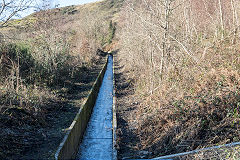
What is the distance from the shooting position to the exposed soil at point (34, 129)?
18.1 feet

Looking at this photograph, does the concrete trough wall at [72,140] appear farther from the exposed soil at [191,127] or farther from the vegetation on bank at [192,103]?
the vegetation on bank at [192,103]

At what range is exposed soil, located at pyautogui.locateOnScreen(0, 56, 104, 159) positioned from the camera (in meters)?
5.51

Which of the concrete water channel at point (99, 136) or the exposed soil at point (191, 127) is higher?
the exposed soil at point (191, 127)

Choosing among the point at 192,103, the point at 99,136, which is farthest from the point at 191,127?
the point at 99,136

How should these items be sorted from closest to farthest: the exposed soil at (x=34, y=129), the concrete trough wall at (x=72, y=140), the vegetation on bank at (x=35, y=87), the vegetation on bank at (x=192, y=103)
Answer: the exposed soil at (x=34, y=129) < the concrete trough wall at (x=72, y=140) < the vegetation on bank at (x=192, y=103) < the vegetation on bank at (x=35, y=87)

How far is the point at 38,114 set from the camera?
782 centimetres

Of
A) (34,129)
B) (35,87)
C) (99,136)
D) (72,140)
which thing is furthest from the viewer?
(35,87)

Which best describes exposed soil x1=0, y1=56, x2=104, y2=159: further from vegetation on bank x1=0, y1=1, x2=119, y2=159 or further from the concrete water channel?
the concrete water channel

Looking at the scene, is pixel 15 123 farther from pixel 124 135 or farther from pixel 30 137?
pixel 124 135

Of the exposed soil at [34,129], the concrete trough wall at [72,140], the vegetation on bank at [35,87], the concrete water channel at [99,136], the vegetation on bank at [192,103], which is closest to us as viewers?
the exposed soil at [34,129]

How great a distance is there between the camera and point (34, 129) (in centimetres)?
702

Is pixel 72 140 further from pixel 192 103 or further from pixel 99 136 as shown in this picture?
pixel 192 103

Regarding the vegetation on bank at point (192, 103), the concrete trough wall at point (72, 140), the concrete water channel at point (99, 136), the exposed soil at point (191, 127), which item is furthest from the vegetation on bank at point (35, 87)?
the vegetation on bank at point (192, 103)

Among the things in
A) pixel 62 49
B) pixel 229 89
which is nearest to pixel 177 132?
pixel 229 89
